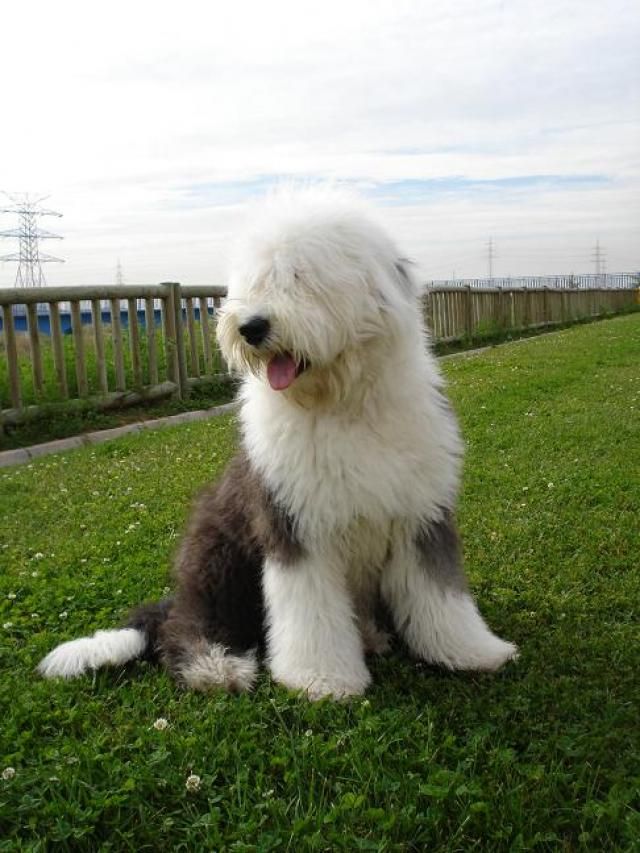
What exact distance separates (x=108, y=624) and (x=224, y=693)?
890 mm

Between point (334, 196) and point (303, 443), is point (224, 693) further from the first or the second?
point (334, 196)

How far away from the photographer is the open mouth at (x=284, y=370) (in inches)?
105

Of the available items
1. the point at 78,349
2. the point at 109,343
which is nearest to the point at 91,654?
the point at 78,349

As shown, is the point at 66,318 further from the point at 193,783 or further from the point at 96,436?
the point at 193,783

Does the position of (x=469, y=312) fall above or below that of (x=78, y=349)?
above

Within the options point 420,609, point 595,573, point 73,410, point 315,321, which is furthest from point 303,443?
point 73,410

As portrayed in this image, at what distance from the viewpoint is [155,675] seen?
9.81 feet

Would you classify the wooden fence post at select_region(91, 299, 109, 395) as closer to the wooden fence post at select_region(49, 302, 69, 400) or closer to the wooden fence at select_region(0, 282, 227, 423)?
the wooden fence at select_region(0, 282, 227, 423)

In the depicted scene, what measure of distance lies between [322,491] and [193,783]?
959mm

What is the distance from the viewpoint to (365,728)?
2549 millimetres

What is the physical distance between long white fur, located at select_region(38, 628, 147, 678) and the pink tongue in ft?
3.66

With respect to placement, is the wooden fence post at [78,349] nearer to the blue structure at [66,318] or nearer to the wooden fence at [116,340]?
the wooden fence at [116,340]

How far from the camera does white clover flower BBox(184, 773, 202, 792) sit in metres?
2.26

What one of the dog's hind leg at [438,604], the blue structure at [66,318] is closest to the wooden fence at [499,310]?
the blue structure at [66,318]
